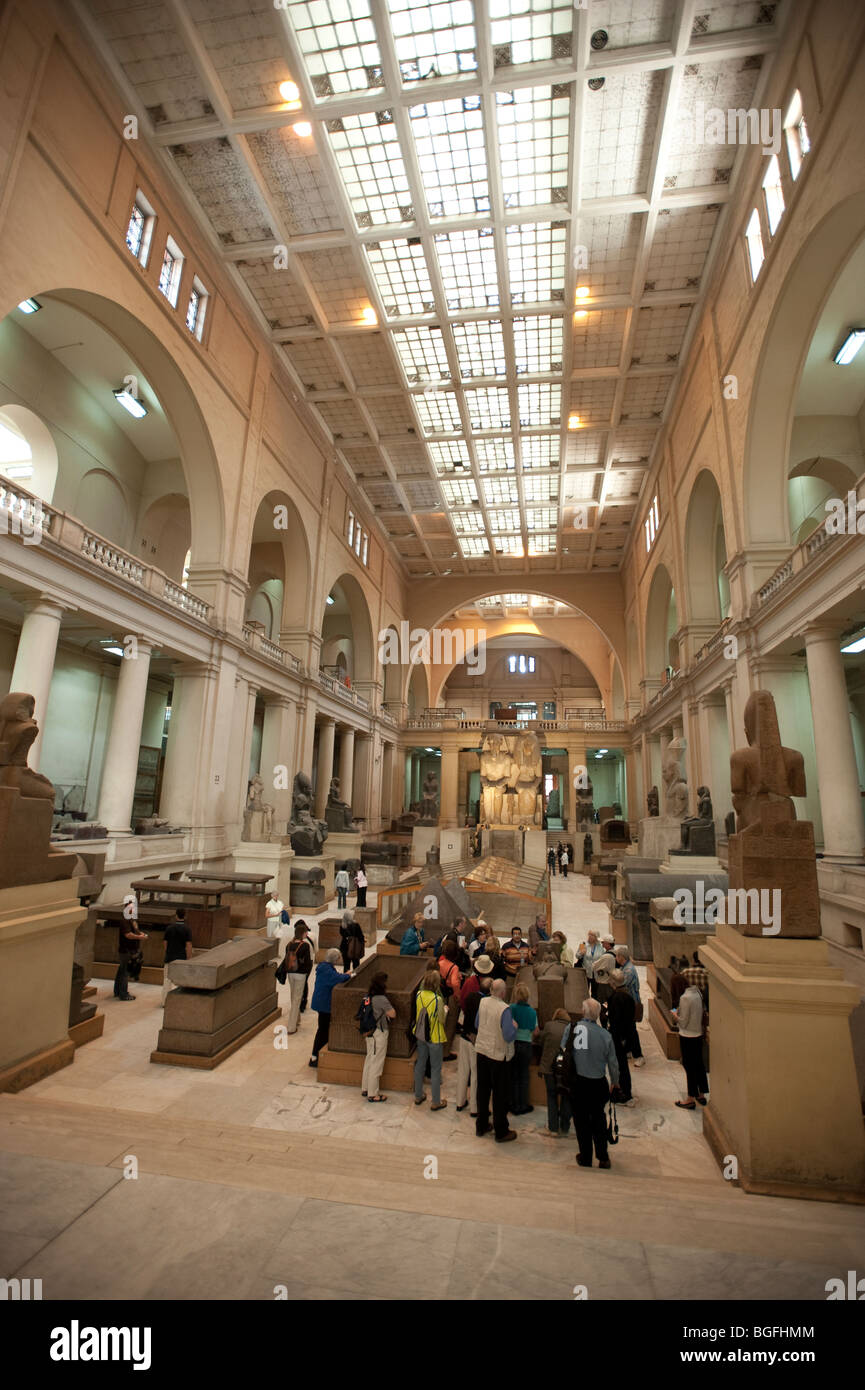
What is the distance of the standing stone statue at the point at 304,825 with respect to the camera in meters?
16.0

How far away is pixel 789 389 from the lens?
12.1 m

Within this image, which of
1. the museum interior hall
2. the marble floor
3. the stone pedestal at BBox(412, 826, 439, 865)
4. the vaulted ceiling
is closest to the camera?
the marble floor

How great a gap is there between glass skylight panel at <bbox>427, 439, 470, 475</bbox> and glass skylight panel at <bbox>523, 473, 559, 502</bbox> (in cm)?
266

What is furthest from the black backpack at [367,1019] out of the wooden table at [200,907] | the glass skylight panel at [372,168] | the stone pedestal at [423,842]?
the stone pedestal at [423,842]

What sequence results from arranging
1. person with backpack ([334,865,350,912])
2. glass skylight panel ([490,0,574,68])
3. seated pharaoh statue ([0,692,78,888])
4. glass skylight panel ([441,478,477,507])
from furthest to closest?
glass skylight panel ([441,478,477,507]), person with backpack ([334,865,350,912]), glass skylight panel ([490,0,574,68]), seated pharaoh statue ([0,692,78,888])

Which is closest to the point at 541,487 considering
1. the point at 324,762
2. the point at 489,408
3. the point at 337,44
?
the point at 489,408

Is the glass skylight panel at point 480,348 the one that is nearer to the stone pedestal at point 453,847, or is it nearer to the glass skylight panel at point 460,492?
the glass skylight panel at point 460,492

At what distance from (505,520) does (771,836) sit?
25749 millimetres

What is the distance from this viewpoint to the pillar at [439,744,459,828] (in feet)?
105

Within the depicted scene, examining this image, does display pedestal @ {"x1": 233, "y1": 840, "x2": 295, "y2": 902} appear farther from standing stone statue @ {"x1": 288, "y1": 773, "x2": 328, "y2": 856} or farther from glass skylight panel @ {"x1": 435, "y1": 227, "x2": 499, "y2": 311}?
glass skylight panel @ {"x1": 435, "y1": 227, "x2": 499, "y2": 311}

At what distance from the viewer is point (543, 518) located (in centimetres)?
2814

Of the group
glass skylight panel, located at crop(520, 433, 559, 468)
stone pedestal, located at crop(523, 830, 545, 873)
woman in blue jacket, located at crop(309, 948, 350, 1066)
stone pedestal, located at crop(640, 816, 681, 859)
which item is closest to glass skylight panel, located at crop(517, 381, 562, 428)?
glass skylight panel, located at crop(520, 433, 559, 468)

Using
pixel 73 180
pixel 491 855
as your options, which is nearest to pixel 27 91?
pixel 73 180

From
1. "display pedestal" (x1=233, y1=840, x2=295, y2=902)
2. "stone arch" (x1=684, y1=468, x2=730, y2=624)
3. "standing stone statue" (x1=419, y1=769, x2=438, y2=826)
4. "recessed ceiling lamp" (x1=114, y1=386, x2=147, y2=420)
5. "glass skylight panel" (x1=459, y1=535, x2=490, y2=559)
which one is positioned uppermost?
"glass skylight panel" (x1=459, y1=535, x2=490, y2=559)
